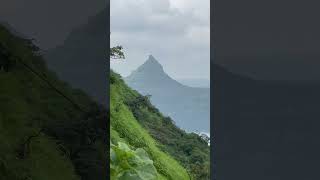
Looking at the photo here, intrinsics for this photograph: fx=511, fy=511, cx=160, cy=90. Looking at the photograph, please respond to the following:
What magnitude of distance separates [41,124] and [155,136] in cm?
232

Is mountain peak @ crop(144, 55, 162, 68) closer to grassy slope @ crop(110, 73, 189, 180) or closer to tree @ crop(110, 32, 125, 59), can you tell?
grassy slope @ crop(110, 73, 189, 180)

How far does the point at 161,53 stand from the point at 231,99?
184 cm

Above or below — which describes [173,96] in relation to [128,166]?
above

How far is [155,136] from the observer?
3561 mm

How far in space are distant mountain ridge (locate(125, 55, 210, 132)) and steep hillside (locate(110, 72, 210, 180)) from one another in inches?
3.6

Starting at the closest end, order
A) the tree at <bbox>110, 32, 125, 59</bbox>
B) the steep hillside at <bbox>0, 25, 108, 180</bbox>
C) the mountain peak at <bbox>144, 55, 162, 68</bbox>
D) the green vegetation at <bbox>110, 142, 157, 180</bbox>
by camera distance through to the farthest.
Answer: the steep hillside at <bbox>0, 25, 108, 180</bbox> < the green vegetation at <bbox>110, 142, 157, 180</bbox> < the tree at <bbox>110, 32, 125, 59</bbox> < the mountain peak at <bbox>144, 55, 162, 68</bbox>

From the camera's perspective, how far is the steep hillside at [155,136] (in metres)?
2.80

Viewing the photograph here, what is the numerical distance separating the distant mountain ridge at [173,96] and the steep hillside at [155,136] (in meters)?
0.09

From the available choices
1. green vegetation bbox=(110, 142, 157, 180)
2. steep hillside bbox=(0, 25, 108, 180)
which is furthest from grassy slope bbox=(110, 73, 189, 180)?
steep hillside bbox=(0, 25, 108, 180)

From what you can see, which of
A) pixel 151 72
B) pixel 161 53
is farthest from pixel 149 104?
pixel 161 53

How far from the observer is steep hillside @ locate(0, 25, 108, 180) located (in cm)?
124

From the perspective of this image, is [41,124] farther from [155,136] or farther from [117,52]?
[155,136]

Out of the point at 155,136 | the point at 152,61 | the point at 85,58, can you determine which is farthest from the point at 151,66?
the point at 85,58

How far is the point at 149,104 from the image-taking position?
3.61m
